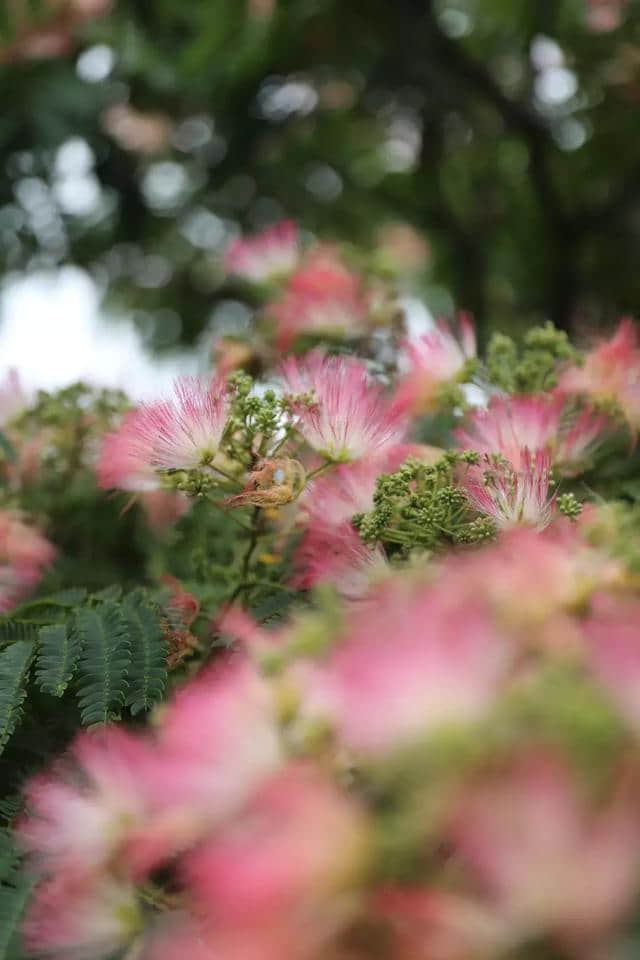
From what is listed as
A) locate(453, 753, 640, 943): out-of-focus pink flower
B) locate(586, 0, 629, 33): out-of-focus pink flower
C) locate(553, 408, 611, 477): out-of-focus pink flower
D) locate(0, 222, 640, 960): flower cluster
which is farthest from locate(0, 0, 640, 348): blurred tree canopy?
locate(453, 753, 640, 943): out-of-focus pink flower

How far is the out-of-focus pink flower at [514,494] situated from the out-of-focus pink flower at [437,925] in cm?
43

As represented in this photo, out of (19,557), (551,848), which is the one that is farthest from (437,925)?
(19,557)

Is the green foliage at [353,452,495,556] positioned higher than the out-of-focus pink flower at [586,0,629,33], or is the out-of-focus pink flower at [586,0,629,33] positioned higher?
the out-of-focus pink flower at [586,0,629,33]

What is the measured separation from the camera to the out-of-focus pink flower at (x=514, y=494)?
0.92 meters

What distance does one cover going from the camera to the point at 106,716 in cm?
90

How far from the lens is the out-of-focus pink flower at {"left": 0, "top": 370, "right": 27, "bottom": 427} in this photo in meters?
1.58

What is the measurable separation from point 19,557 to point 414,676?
90 cm

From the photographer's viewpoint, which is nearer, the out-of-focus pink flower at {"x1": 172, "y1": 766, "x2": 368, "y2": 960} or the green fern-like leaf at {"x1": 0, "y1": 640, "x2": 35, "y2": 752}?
the out-of-focus pink flower at {"x1": 172, "y1": 766, "x2": 368, "y2": 960}

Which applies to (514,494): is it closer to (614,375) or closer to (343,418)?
(343,418)

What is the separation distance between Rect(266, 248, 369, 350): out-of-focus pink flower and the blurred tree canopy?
63 cm

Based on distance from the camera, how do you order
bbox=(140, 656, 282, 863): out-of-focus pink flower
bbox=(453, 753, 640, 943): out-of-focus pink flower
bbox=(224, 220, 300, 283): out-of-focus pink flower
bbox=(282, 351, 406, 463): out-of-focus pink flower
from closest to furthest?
bbox=(453, 753, 640, 943): out-of-focus pink flower < bbox=(140, 656, 282, 863): out-of-focus pink flower < bbox=(282, 351, 406, 463): out-of-focus pink flower < bbox=(224, 220, 300, 283): out-of-focus pink flower

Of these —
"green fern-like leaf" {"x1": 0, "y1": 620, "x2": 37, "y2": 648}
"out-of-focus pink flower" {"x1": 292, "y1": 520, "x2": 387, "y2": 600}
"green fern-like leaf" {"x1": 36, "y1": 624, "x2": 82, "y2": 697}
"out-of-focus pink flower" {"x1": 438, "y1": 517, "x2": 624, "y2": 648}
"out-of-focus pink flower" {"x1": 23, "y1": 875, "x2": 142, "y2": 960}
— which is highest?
"out-of-focus pink flower" {"x1": 292, "y1": 520, "x2": 387, "y2": 600}

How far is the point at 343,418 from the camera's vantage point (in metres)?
1.02

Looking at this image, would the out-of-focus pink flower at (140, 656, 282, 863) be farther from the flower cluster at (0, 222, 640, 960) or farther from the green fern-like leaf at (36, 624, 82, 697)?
the green fern-like leaf at (36, 624, 82, 697)
